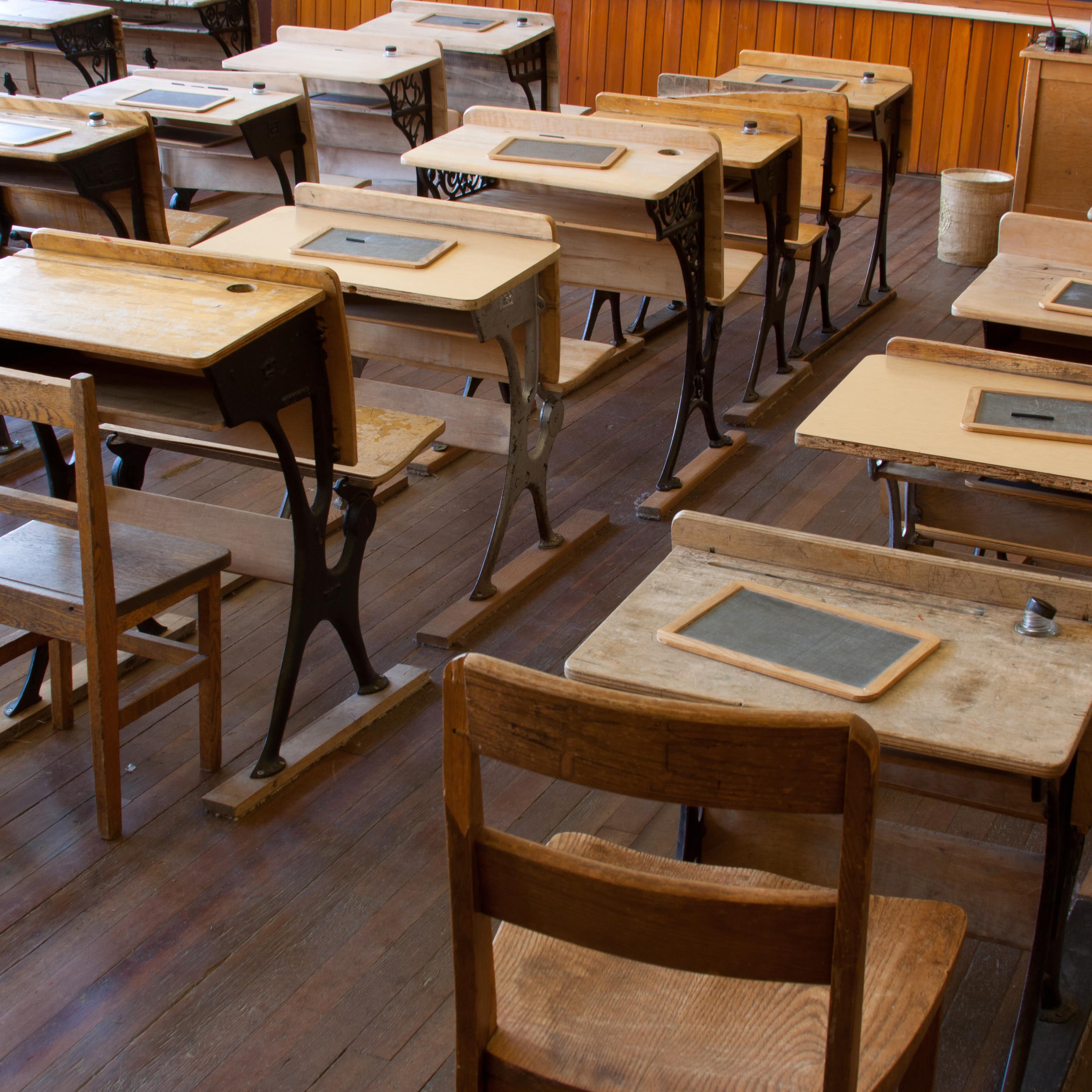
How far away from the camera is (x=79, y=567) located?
7.66 ft

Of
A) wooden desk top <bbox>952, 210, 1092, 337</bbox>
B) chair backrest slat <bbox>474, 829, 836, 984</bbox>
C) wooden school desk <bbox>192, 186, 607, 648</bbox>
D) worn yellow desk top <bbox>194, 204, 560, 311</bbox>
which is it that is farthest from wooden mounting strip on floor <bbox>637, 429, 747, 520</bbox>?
chair backrest slat <bbox>474, 829, 836, 984</bbox>

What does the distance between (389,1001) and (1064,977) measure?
0.99 m

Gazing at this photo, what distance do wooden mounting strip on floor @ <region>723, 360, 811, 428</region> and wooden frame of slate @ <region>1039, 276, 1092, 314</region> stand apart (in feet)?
5.02

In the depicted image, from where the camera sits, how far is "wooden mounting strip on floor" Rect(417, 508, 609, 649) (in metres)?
3.00

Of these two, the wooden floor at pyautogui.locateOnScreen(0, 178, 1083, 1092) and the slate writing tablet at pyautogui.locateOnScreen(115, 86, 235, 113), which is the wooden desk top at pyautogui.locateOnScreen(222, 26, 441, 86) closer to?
the slate writing tablet at pyautogui.locateOnScreen(115, 86, 235, 113)

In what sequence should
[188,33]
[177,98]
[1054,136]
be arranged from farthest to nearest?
[188,33] < [1054,136] < [177,98]

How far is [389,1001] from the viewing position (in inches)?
78.9

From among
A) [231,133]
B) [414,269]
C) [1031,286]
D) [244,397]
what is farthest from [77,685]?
[231,133]

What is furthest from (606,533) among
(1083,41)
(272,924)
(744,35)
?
(744,35)

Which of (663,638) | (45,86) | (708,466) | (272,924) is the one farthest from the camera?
(45,86)

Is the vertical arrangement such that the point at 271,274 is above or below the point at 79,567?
above

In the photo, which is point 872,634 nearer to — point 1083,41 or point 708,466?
point 708,466

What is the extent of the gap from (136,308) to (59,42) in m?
4.01

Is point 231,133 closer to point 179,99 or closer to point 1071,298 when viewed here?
point 179,99
